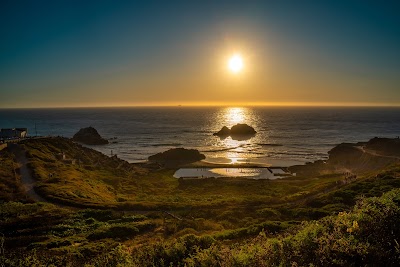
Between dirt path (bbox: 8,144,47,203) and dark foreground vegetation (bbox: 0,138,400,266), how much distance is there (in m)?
0.82

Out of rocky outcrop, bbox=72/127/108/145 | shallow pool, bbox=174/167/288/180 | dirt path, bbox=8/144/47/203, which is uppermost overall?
dirt path, bbox=8/144/47/203

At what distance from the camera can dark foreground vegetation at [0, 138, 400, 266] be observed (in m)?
10.4

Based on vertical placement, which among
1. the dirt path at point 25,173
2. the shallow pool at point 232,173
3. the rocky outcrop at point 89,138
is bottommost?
the shallow pool at point 232,173

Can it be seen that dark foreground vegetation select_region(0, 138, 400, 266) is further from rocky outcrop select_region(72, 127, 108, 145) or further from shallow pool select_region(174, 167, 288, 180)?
rocky outcrop select_region(72, 127, 108, 145)

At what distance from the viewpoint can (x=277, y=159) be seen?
96.7 metres

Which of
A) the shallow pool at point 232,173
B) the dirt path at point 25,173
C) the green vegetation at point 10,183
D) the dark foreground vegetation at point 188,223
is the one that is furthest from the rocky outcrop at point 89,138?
the green vegetation at point 10,183

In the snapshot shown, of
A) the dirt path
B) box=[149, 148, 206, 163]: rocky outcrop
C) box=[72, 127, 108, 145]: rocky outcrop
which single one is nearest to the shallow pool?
box=[149, 148, 206, 163]: rocky outcrop

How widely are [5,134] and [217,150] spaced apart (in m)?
73.6

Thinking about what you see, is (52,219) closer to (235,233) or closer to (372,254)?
(235,233)

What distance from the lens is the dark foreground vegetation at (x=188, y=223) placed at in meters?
10.4

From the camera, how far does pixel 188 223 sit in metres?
27.4

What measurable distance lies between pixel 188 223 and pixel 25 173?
105 feet

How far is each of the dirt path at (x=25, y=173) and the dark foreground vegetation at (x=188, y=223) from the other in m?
0.82

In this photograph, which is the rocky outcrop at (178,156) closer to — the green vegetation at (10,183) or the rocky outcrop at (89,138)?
the rocky outcrop at (89,138)
